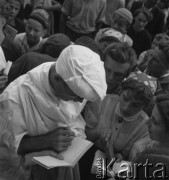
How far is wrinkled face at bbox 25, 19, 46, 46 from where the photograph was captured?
4.56 m

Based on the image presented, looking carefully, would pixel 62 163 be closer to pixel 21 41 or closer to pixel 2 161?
pixel 2 161

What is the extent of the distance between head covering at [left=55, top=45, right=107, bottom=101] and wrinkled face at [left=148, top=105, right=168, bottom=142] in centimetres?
42

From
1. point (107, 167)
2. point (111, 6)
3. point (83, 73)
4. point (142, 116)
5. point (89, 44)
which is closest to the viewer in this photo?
point (83, 73)

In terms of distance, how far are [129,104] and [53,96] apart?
0.78 metres

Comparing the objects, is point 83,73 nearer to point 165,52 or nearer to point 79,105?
point 79,105

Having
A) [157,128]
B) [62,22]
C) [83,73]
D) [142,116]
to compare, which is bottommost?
[62,22]

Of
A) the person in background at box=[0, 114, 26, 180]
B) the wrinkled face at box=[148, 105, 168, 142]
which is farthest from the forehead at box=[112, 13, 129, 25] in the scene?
the person in background at box=[0, 114, 26, 180]

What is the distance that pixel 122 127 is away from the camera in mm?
2863

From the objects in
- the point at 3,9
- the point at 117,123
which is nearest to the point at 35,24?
the point at 3,9

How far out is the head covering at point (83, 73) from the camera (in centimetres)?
208

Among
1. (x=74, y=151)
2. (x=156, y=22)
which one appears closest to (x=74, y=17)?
(x=156, y=22)

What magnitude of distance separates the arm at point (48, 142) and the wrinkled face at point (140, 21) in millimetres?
4318

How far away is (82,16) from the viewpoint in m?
6.36

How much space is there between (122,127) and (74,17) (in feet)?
12.7
